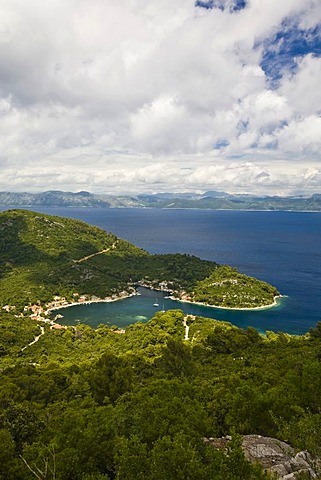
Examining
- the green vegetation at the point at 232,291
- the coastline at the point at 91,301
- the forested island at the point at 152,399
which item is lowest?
the coastline at the point at 91,301

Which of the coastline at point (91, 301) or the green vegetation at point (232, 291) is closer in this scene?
the coastline at point (91, 301)

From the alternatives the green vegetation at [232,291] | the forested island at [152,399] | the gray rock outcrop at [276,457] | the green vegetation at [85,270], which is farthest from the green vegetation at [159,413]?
the green vegetation at [85,270]

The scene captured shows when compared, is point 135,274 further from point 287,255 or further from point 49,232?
point 287,255

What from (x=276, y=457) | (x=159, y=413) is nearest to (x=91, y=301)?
(x=159, y=413)

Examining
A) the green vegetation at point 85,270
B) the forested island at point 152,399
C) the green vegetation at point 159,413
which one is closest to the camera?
the green vegetation at point 159,413

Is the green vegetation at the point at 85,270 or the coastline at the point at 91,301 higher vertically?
the green vegetation at the point at 85,270

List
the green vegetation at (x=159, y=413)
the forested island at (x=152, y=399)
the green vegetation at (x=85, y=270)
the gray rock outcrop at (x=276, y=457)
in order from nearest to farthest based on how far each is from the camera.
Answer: the gray rock outcrop at (x=276, y=457) < the green vegetation at (x=159, y=413) < the forested island at (x=152, y=399) < the green vegetation at (x=85, y=270)

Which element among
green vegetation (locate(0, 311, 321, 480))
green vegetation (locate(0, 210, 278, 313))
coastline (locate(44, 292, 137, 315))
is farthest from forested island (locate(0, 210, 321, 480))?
coastline (locate(44, 292, 137, 315))

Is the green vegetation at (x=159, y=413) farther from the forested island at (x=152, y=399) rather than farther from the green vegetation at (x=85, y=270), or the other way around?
the green vegetation at (x=85, y=270)
